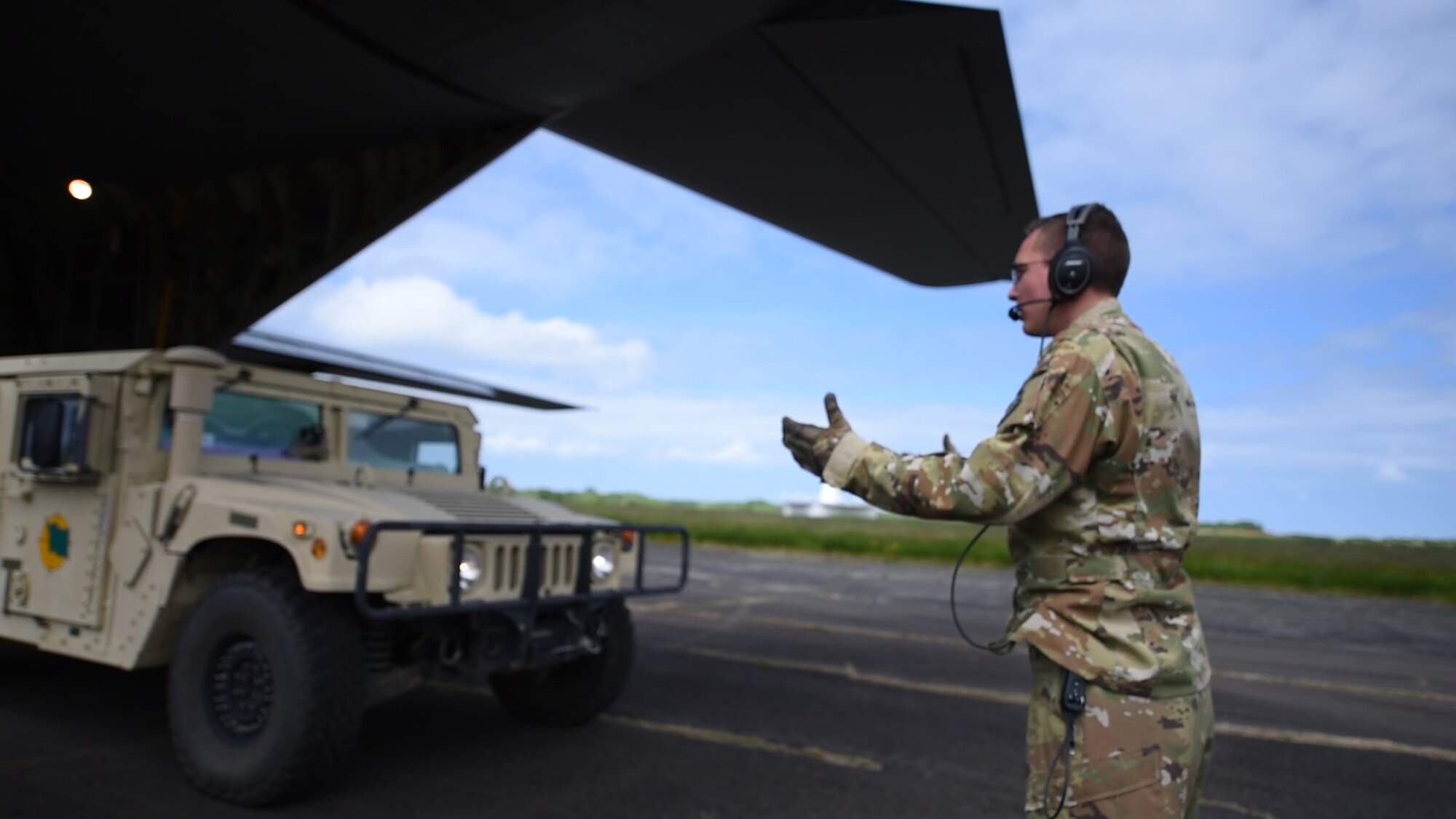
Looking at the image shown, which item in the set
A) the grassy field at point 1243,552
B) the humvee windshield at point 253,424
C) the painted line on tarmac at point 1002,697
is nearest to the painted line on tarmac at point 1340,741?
the painted line on tarmac at point 1002,697

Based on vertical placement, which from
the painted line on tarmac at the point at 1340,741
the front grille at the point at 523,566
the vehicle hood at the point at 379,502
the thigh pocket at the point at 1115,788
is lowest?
the painted line on tarmac at the point at 1340,741

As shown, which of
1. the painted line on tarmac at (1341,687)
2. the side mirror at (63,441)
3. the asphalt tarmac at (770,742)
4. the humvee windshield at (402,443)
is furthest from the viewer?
the painted line on tarmac at (1341,687)

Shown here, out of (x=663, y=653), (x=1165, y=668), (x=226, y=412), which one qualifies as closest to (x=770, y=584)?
(x=663, y=653)

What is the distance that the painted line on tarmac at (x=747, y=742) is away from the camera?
4805 mm

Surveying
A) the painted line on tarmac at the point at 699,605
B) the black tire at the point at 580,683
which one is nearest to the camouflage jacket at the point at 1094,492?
the black tire at the point at 580,683

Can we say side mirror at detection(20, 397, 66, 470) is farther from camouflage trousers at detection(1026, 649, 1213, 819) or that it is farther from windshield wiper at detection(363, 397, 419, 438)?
camouflage trousers at detection(1026, 649, 1213, 819)

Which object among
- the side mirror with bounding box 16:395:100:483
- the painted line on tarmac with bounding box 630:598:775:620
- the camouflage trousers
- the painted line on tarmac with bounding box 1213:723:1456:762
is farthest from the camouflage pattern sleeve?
the painted line on tarmac with bounding box 630:598:775:620

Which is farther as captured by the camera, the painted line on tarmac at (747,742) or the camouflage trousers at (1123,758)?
the painted line on tarmac at (747,742)

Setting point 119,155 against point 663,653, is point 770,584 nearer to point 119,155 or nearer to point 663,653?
point 663,653

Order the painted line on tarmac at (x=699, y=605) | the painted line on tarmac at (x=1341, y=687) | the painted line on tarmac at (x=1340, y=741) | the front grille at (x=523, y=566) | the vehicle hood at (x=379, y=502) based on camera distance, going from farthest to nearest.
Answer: the painted line on tarmac at (x=699, y=605)
the painted line on tarmac at (x=1341, y=687)
the painted line on tarmac at (x=1340, y=741)
the front grille at (x=523, y=566)
the vehicle hood at (x=379, y=502)

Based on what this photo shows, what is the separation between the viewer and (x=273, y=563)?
14.4 ft

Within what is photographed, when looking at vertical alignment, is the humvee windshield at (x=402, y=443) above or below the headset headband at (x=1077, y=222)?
below

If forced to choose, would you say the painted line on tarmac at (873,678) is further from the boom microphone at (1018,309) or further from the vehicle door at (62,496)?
the boom microphone at (1018,309)

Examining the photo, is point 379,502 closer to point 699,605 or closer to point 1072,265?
point 1072,265
